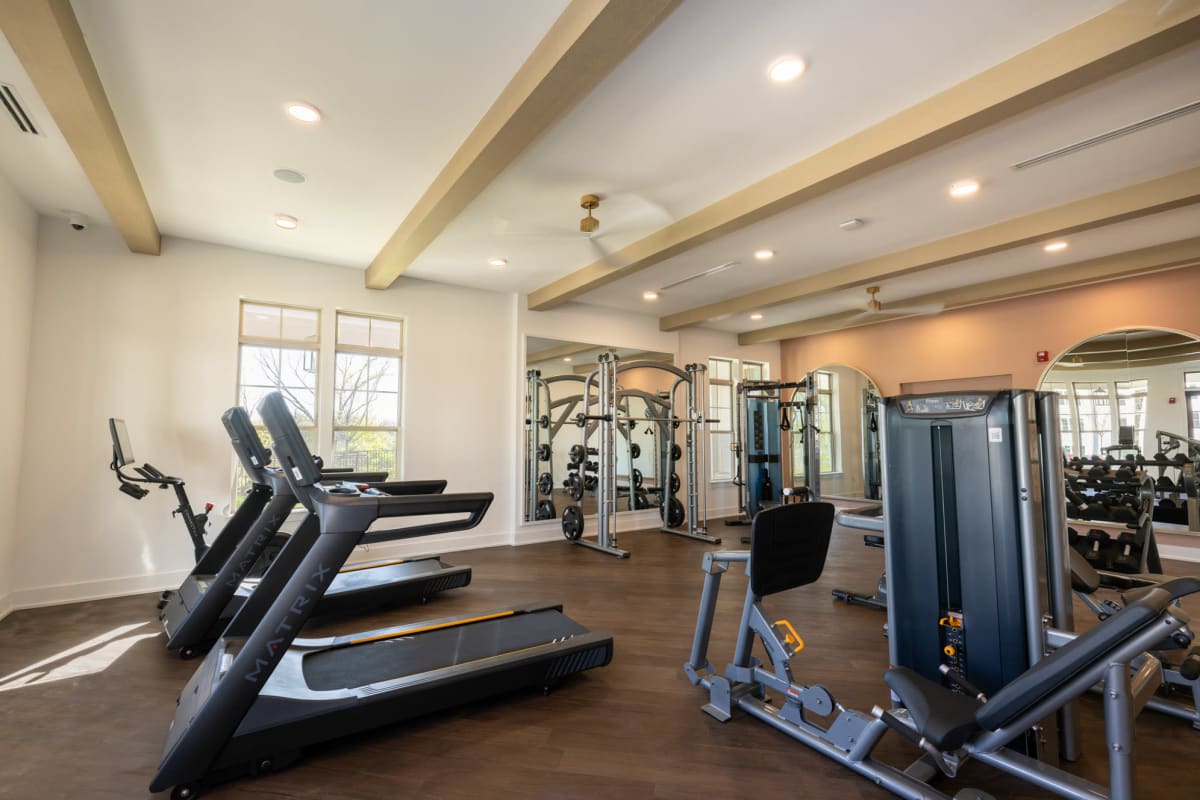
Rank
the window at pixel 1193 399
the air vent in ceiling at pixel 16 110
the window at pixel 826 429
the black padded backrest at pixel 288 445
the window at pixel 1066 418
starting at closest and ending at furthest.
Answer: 1. the black padded backrest at pixel 288 445
2. the air vent in ceiling at pixel 16 110
3. the window at pixel 1193 399
4. the window at pixel 1066 418
5. the window at pixel 826 429

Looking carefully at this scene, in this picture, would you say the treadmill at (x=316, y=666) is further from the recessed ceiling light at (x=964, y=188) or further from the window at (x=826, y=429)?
the window at (x=826, y=429)

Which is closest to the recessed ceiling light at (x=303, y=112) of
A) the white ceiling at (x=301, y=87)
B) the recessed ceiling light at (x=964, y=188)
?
the white ceiling at (x=301, y=87)

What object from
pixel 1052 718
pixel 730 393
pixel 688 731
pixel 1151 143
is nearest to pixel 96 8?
pixel 688 731

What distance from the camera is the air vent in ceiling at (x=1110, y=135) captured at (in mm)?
2764

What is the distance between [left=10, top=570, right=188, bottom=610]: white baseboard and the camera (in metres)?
3.87

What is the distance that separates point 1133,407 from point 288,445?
24.5ft

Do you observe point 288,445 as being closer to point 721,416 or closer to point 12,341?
point 12,341

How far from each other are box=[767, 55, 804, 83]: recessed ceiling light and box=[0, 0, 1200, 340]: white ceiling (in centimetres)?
4

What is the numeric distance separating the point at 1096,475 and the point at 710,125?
5.39m

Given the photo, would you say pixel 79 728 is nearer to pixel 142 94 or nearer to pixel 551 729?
pixel 551 729

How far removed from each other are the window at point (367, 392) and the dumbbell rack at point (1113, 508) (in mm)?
6071

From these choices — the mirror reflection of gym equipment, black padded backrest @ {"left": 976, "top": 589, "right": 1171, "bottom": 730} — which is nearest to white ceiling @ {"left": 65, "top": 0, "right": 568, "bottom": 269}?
black padded backrest @ {"left": 976, "top": 589, "right": 1171, "bottom": 730}

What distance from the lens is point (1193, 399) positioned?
5086 millimetres

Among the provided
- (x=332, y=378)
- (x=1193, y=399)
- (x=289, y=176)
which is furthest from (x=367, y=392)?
(x=1193, y=399)
